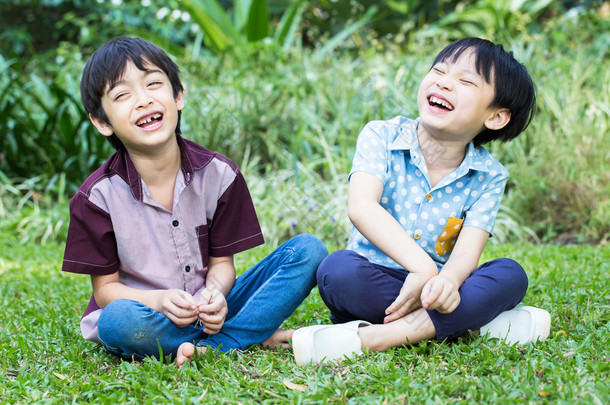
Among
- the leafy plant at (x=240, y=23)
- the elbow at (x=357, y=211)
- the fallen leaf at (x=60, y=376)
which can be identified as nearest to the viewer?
the fallen leaf at (x=60, y=376)

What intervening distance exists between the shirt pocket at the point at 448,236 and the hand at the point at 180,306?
82 cm

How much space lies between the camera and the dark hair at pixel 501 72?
202cm

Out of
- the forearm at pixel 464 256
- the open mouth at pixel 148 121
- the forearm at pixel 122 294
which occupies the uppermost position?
the open mouth at pixel 148 121

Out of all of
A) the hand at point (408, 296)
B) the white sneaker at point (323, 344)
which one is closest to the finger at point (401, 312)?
the hand at point (408, 296)

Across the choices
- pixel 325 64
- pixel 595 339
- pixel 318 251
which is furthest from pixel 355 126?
pixel 595 339

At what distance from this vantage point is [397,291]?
6.39 feet

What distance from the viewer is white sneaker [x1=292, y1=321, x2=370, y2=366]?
1767 mm

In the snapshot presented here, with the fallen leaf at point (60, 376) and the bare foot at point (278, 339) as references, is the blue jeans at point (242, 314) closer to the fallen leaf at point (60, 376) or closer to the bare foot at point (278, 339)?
the bare foot at point (278, 339)

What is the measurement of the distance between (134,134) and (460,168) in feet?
3.42

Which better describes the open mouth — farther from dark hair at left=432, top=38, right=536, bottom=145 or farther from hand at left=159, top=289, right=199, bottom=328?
dark hair at left=432, top=38, right=536, bottom=145

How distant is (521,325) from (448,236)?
0.37 meters

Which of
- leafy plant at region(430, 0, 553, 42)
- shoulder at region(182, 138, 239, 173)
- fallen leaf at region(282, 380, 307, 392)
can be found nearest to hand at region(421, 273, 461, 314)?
fallen leaf at region(282, 380, 307, 392)

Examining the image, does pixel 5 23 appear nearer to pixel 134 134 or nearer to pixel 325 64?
pixel 325 64

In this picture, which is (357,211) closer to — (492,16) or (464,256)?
(464,256)
